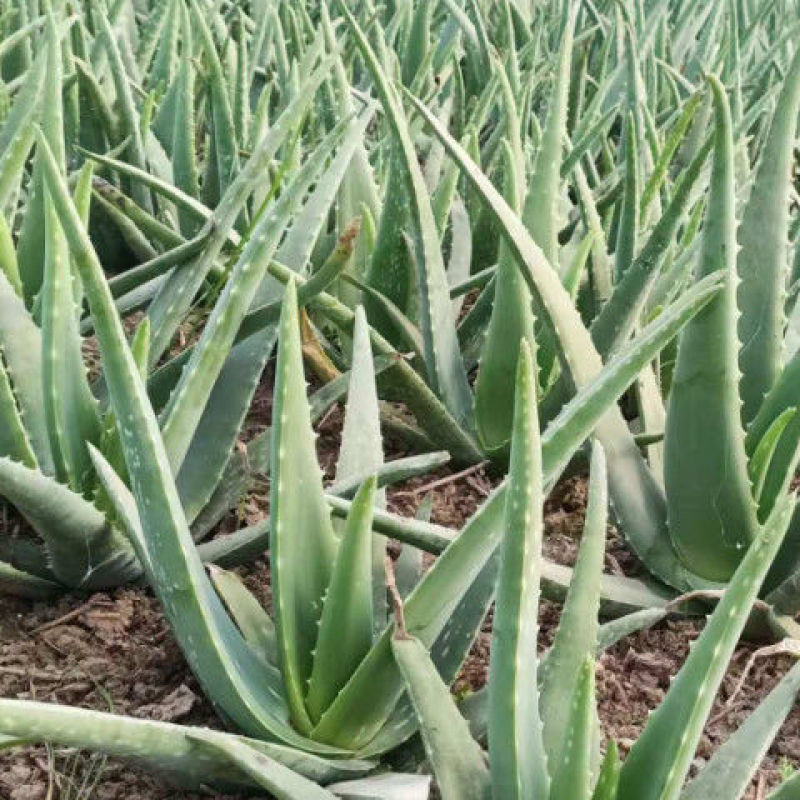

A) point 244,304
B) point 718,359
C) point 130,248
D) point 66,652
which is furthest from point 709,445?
point 130,248

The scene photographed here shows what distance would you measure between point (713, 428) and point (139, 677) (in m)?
0.58

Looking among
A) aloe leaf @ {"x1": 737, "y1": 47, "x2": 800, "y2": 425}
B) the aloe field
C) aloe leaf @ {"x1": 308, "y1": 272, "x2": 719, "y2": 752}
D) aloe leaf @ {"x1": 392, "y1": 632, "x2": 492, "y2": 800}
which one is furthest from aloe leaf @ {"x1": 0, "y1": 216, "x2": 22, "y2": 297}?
aloe leaf @ {"x1": 737, "y1": 47, "x2": 800, "y2": 425}

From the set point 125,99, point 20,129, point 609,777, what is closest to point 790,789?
point 609,777

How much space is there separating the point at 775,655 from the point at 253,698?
0.55 m

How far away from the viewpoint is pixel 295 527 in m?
0.99

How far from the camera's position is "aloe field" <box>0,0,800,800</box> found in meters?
0.88

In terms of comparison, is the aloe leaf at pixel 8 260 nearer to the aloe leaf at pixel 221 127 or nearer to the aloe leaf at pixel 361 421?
the aloe leaf at pixel 361 421

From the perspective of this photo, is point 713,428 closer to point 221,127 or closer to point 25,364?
point 25,364

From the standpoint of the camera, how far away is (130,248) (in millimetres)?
1798

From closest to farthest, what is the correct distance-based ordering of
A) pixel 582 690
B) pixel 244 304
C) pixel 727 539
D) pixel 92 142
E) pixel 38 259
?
pixel 582 690, pixel 244 304, pixel 727 539, pixel 38 259, pixel 92 142

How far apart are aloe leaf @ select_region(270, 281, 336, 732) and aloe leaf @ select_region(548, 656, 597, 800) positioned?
25cm

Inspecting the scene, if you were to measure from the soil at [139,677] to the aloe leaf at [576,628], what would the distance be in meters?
0.23

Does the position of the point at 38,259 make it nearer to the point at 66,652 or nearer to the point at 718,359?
the point at 66,652

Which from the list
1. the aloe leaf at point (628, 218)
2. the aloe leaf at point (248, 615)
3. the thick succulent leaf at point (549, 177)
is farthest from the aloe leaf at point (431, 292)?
the aloe leaf at point (248, 615)
